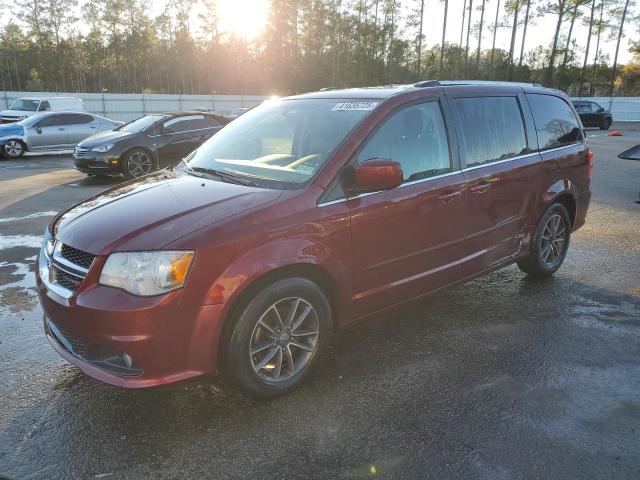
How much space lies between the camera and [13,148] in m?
15.6

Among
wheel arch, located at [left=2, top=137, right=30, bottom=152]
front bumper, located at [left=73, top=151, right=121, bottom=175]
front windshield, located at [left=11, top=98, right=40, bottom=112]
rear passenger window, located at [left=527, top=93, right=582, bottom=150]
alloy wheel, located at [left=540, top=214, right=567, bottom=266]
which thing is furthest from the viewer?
front windshield, located at [left=11, top=98, right=40, bottom=112]

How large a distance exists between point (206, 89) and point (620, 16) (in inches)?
1867

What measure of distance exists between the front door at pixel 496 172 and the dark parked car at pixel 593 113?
28590 millimetres

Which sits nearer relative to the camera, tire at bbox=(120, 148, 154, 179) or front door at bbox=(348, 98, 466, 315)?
front door at bbox=(348, 98, 466, 315)

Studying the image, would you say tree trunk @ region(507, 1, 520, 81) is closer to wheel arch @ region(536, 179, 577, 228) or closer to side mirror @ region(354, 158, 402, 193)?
wheel arch @ region(536, 179, 577, 228)

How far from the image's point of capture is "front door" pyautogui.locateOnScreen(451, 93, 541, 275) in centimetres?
408

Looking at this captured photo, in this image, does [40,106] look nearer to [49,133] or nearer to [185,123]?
[49,133]

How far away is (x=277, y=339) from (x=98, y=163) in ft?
31.3

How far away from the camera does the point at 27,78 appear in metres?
60.6

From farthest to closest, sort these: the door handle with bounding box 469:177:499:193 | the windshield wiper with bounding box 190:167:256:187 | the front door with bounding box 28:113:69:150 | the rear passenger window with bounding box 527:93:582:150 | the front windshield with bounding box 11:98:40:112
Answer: the front windshield with bounding box 11:98:40:112
the front door with bounding box 28:113:69:150
the rear passenger window with bounding box 527:93:582:150
the door handle with bounding box 469:177:499:193
the windshield wiper with bounding box 190:167:256:187

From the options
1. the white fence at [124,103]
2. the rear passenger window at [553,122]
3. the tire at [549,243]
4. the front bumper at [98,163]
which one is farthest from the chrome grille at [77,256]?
the white fence at [124,103]

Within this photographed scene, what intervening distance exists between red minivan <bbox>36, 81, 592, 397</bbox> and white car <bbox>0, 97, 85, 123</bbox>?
2026cm

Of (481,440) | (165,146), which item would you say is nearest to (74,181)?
(165,146)

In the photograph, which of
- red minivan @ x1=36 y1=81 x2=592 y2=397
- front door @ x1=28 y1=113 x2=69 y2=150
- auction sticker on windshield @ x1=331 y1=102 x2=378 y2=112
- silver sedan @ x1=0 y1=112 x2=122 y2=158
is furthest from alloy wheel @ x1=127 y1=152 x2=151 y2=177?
auction sticker on windshield @ x1=331 y1=102 x2=378 y2=112
